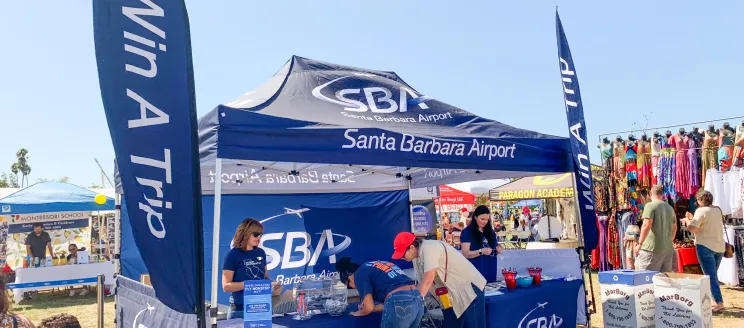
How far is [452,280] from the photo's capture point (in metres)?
3.85

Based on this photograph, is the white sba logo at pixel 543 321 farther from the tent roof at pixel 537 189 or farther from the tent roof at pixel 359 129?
the tent roof at pixel 537 189

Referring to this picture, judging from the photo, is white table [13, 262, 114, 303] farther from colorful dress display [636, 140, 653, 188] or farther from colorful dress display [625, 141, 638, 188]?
colorful dress display [636, 140, 653, 188]

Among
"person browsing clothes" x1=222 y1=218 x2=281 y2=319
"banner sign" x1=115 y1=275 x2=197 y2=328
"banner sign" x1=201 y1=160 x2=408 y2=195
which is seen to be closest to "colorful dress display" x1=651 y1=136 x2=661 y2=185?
"banner sign" x1=201 y1=160 x2=408 y2=195

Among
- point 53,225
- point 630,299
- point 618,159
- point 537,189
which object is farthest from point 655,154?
point 53,225

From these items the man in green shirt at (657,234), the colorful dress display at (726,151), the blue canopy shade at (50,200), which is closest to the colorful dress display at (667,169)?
the colorful dress display at (726,151)

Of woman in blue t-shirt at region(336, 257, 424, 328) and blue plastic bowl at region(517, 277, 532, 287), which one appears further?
blue plastic bowl at region(517, 277, 532, 287)

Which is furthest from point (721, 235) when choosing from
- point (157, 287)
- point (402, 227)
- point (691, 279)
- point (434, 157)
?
point (157, 287)

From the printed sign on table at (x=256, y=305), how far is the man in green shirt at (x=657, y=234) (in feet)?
16.0

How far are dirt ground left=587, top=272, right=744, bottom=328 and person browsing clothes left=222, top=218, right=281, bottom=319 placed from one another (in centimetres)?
403

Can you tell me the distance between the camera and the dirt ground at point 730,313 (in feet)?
18.7

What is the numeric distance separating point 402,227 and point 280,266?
1771 millimetres

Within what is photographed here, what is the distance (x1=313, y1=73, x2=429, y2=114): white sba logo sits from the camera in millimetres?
4496

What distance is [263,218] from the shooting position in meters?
6.34

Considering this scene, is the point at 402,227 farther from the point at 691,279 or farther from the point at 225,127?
the point at 225,127
